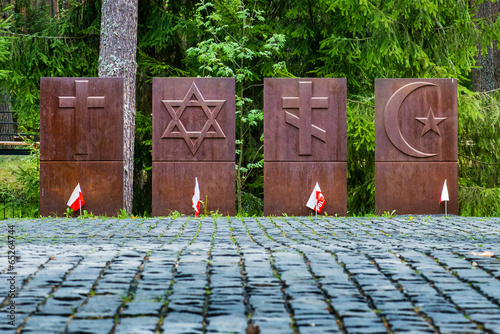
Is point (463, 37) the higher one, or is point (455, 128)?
point (463, 37)

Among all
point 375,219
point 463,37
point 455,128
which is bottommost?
point 375,219

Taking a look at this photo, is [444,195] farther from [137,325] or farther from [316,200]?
[137,325]

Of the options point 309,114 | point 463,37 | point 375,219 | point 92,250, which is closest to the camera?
point 92,250

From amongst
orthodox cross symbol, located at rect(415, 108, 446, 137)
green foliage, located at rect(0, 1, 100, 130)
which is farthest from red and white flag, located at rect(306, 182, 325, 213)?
green foliage, located at rect(0, 1, 100, 130)

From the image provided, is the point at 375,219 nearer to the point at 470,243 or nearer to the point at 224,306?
the point at 470,243

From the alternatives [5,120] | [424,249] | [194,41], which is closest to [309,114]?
[194,41]

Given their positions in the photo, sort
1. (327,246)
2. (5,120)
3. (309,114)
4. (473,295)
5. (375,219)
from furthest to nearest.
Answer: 1. (5,120)
2. (309,114)
3. (375,219)
4. (327,246)
5. (473,295)

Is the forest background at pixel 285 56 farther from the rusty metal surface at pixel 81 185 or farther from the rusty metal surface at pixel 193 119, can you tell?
the rusty metal surface at pixel 81 185

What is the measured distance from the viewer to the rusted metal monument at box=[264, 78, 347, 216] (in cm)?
1077

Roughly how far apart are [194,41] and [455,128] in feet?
20.0

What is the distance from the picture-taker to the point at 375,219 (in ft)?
32.0

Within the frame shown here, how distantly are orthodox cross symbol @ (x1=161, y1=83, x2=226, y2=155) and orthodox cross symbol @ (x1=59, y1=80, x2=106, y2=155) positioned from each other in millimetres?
1143

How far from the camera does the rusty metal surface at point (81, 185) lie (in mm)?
10750

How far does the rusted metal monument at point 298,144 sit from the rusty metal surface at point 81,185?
2.56 metres
